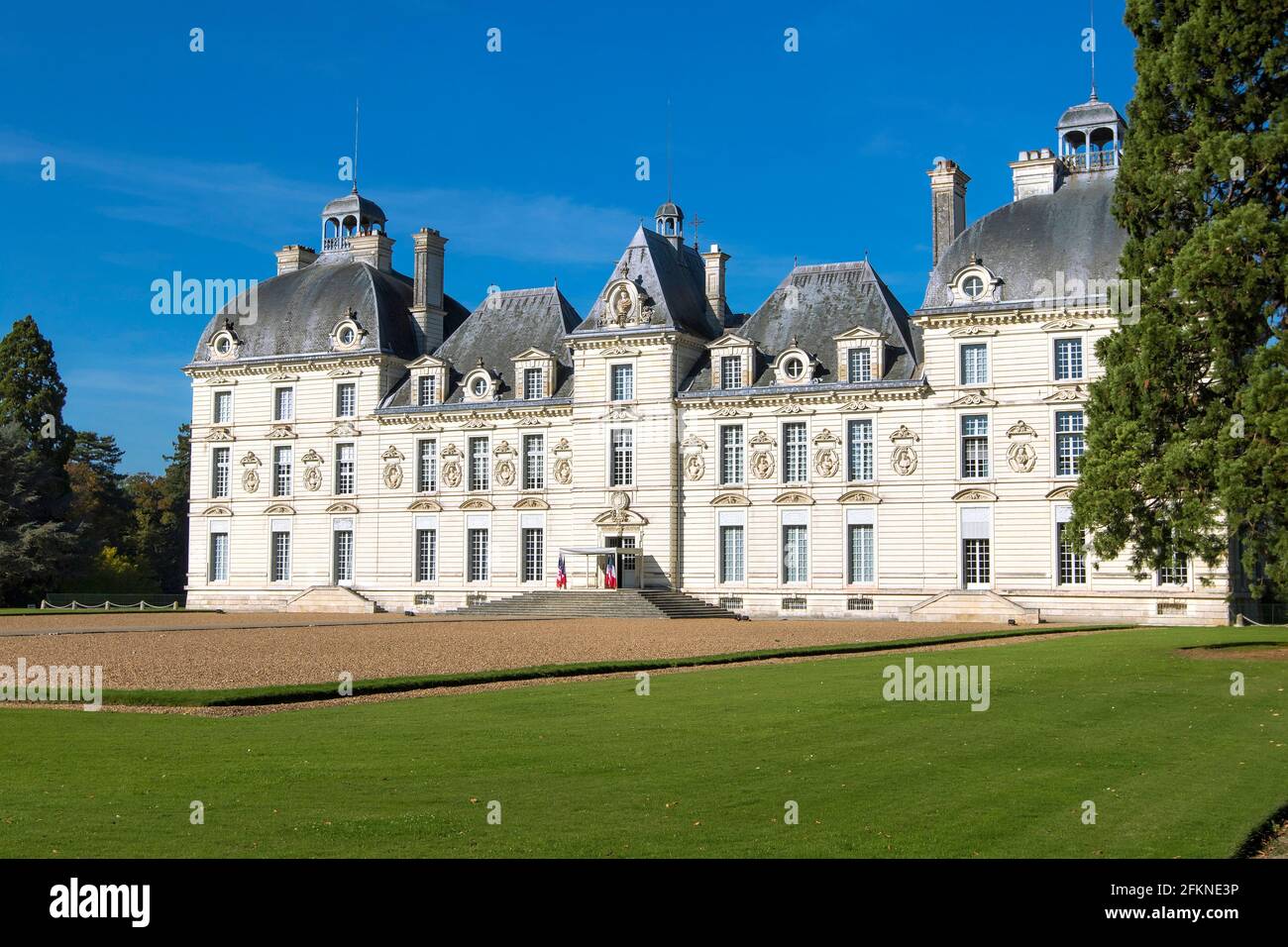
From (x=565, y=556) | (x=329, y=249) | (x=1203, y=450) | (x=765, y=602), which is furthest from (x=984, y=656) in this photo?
(x=329, y=249)

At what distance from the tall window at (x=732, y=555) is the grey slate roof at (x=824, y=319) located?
542cm

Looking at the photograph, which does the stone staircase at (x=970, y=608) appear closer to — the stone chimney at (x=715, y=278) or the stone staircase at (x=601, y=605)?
the stone staircase at (x=601, y=605)

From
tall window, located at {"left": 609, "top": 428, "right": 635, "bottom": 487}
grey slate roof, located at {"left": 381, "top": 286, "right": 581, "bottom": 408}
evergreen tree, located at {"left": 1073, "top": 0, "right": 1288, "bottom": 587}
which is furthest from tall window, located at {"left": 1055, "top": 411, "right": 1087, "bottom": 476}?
grey slate roof, located at {"left": 381, "top": 286, "right": 581, "bottom": 408}

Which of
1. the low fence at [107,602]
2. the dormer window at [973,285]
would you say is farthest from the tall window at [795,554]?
the low fence at [107,602]

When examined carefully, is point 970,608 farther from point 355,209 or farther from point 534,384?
point 355,209

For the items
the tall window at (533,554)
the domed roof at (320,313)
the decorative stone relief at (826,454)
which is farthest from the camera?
the domed roof at (320,313)

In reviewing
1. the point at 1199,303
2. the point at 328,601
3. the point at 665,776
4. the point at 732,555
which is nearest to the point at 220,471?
the point at 328,601

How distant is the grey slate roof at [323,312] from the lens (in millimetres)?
58812

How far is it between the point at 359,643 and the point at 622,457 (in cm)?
2331

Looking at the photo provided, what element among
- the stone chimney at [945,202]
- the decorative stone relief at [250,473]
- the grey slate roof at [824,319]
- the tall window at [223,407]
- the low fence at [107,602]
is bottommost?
the low fence at [107,602]

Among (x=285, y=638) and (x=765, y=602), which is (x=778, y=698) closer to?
(x=285, y=638)

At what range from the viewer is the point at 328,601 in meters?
56.3

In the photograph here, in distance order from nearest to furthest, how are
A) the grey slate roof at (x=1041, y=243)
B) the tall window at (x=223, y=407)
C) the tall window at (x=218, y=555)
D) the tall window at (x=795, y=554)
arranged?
the grey slate roof at (x=1041, y=243), the tall window at (x=795, y=554), the tall window at (x=218, y=555), the tall window at (x=223, y=407)
